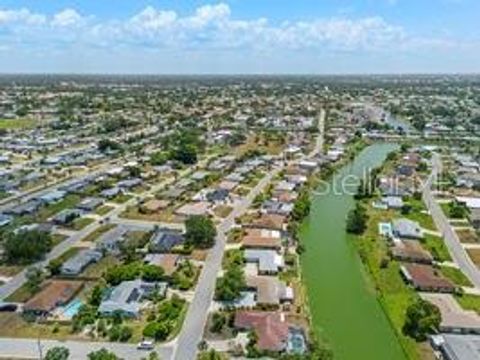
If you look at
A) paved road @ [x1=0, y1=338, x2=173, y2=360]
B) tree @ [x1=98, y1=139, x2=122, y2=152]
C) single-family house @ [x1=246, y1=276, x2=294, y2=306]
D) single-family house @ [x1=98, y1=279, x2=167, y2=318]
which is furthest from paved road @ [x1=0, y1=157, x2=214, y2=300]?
tree @ [x1=98, y1=139, x2=122, y2=152]

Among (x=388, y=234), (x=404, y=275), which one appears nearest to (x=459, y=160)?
(x=388, y=234)

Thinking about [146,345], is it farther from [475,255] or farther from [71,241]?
[475,255]

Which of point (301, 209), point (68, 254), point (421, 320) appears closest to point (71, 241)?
point (68, 254)

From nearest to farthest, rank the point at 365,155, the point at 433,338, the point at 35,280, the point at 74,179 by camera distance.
→ 1. the point at 433,338
2. the point at 35,280
3. the point at 74,179
4. the point at 365,155

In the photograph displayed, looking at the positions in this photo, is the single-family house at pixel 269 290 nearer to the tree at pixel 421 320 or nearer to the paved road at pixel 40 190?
the tree at pixel 421 320

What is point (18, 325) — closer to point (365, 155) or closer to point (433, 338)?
point (433, 338)

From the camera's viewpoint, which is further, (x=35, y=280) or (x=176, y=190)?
(x=176, y=190)
